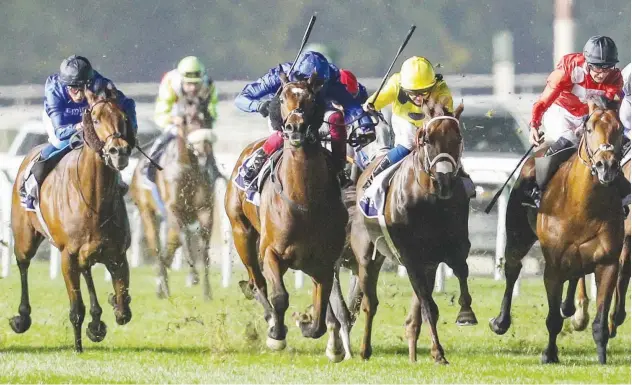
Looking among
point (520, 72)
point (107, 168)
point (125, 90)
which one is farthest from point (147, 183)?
point (520, 72)

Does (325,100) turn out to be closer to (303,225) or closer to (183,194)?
(303,225)

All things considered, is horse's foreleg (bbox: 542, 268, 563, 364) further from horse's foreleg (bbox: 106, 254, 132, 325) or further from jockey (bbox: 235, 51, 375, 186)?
horse's foreleg (bbox: 106, 254, 132, 325)

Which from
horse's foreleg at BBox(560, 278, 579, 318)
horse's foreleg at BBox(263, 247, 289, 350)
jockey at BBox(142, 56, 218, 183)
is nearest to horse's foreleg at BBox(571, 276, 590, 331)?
horse's foreleg at BBox(560, 278, 579, 318)

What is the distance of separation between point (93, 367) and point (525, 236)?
8.59 feet

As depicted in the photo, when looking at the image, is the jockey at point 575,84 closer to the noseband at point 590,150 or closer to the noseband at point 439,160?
the noseband at point 590,150

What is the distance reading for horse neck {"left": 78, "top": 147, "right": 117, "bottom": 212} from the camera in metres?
9.70

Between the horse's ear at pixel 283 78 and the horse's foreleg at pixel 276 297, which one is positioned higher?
the horse's ear at pixel 283 78

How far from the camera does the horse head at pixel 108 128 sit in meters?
9.31

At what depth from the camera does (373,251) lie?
9766 millimetres

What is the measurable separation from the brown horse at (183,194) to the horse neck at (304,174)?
12.7ft

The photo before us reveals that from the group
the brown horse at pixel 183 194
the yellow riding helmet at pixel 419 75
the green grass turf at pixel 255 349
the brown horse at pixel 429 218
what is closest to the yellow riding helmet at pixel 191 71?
the brown horse at pixel 183 194

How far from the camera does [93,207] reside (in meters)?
9.75

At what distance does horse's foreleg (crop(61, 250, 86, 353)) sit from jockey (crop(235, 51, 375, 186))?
108cm

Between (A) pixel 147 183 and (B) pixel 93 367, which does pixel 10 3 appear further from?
(B) pixel 93 367
